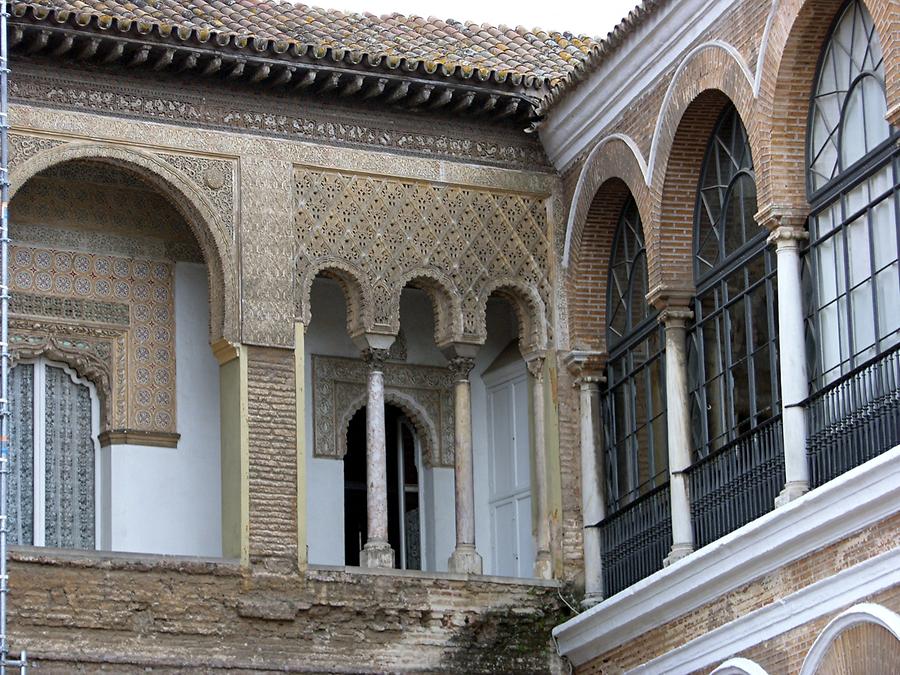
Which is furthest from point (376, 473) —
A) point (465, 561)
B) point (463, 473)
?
point (465, 561)

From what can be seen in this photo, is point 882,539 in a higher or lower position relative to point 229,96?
lower

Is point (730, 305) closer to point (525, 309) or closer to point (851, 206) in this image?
point (851, 206)

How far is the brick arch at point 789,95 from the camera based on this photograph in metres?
12.8

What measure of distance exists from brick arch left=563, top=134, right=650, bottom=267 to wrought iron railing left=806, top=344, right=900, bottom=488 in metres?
2.71

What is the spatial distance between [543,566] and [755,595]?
2.93 m

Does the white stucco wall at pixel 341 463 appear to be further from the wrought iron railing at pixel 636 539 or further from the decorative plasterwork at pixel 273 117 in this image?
the wrought iron railing at pixel 636 539

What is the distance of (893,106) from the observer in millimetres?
11594

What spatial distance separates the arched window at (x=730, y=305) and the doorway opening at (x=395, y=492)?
3.22 meters

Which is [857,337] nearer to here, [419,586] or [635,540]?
[635,540]

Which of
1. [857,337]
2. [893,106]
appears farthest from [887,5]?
[857,337]

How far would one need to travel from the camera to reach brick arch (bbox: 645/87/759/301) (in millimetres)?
14266

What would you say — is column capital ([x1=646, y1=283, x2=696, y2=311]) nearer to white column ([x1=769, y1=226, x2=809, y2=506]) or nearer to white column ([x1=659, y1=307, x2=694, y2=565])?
white column ([x1=659, y1=307, x2=694, y2=565])

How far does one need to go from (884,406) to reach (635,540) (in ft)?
11.4

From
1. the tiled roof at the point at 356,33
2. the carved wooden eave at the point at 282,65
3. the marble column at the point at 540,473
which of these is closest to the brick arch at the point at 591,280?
the marble column at the point at 540,473
